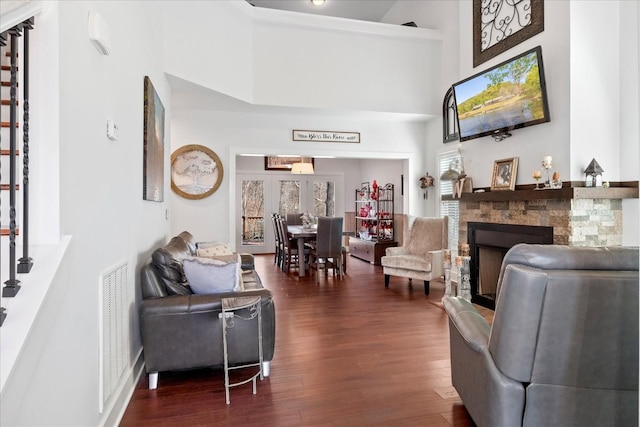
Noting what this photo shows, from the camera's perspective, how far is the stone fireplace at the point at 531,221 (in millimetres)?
3689

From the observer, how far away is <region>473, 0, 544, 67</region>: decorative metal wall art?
167 inches

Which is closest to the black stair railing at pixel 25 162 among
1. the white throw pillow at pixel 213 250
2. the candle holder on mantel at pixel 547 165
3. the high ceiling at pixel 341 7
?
the white throw pillow at pixel 213 250

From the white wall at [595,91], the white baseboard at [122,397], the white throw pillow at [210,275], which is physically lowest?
the white baseboard at [122,397]

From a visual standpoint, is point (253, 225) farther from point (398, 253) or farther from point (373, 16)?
point (373, 16)

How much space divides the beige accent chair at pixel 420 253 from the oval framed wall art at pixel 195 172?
2.95 m

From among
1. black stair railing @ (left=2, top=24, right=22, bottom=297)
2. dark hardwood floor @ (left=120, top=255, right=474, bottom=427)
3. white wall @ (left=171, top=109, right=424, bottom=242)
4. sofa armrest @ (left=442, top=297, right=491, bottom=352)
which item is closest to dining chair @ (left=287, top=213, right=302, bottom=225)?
white wall @ (left=171, top=109, right=424, bottom=242)

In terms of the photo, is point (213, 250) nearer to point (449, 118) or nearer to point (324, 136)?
point (324, 136)

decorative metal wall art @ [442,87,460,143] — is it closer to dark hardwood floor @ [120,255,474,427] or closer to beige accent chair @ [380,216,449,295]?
beige accent chair @ [380,216,449,295]

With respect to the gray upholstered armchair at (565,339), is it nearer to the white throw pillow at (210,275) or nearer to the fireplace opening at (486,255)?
the white throw pillow at (210,275)

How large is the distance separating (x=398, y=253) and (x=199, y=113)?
3.84 metres

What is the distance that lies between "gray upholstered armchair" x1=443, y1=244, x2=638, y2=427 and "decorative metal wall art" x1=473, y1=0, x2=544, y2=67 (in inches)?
138

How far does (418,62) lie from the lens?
20.5 feet

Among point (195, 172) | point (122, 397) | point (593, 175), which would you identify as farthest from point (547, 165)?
point (195, 172)

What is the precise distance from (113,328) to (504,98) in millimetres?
4460
